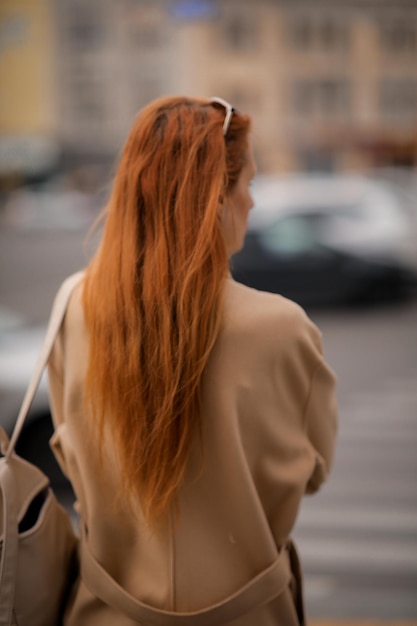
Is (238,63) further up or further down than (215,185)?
further down

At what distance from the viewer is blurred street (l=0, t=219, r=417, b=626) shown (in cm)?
373

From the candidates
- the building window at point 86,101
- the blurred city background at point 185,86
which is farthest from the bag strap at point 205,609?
the building window at point 86,101

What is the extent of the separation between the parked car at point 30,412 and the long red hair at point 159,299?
2.68 m

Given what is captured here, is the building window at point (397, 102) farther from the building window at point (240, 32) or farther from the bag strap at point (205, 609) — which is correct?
the bag strap at point (205, 609)

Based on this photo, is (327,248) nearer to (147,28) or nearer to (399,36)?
(399,36)

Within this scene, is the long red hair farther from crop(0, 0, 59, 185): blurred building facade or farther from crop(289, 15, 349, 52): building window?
crop(0, 0, 59, 185): blurred building facade

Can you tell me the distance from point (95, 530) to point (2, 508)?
176mm

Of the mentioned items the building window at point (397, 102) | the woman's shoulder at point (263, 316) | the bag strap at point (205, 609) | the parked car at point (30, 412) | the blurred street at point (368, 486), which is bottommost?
the building window at point (397, 102)

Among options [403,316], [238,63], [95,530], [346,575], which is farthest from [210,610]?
[238,63]

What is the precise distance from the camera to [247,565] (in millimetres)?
1568

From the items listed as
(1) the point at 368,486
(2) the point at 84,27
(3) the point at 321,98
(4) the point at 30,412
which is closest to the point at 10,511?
(4) the point at 30,412

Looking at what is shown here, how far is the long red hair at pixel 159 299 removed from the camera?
148 cm

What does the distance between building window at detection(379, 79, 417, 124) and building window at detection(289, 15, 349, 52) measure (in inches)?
98.7

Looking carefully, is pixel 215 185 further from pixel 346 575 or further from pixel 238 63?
pixel 238 63
